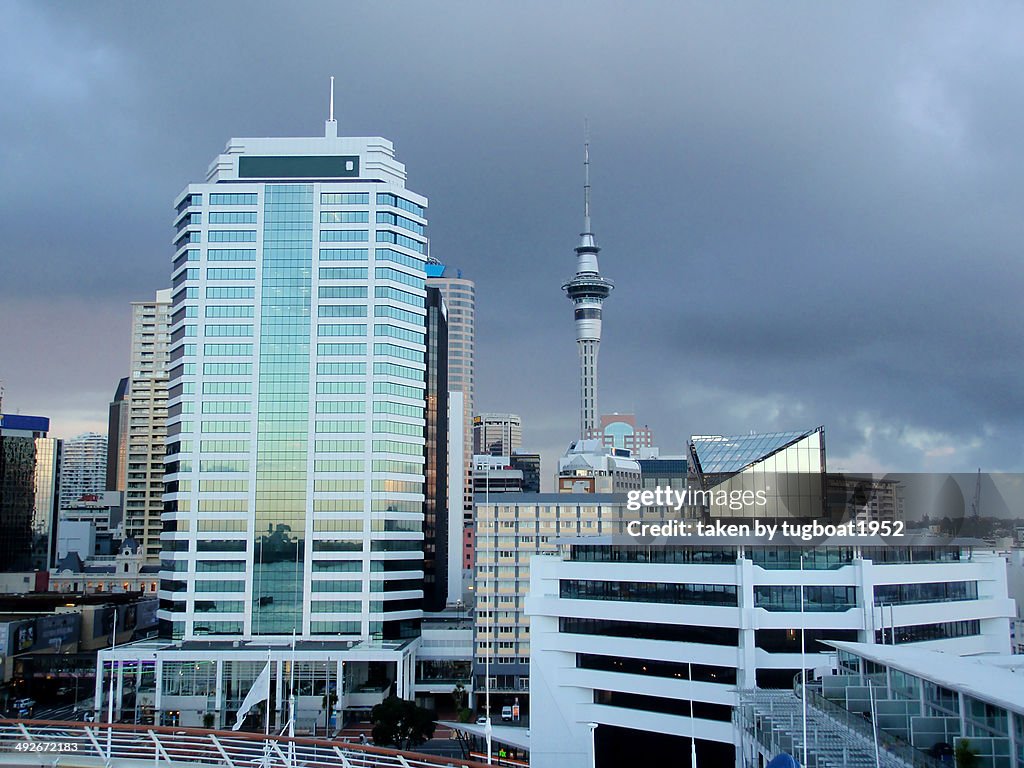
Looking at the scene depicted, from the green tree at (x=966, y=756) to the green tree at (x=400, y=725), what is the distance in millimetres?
55078

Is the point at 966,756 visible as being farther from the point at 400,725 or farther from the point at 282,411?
the point at 282,411

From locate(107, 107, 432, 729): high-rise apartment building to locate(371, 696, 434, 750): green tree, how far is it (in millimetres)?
19471

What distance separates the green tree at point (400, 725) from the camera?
77062 mm

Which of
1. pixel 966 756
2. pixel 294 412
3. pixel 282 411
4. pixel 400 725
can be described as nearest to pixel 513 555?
pixel 294 412

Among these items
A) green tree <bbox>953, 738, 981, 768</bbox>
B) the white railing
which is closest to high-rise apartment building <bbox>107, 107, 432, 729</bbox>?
the white railing

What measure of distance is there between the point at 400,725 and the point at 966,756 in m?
56.0

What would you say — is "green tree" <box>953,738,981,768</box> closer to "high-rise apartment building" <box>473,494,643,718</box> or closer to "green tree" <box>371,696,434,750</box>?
"green tree" <box>371,696,434,750</box>

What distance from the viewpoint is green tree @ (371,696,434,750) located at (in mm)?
77062

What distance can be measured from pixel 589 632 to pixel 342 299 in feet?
172

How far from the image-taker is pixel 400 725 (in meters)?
78.1

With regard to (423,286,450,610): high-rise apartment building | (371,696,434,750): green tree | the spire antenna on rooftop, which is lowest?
(371,696,434,750): green tree

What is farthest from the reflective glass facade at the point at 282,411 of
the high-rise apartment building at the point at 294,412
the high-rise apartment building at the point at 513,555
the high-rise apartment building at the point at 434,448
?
the high-rise apartment building at the point at 513,555

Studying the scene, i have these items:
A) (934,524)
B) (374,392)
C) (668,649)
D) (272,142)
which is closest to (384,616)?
(374,392)

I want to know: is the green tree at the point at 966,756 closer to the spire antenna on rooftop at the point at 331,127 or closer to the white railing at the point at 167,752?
the white railing at the point at 167,752
